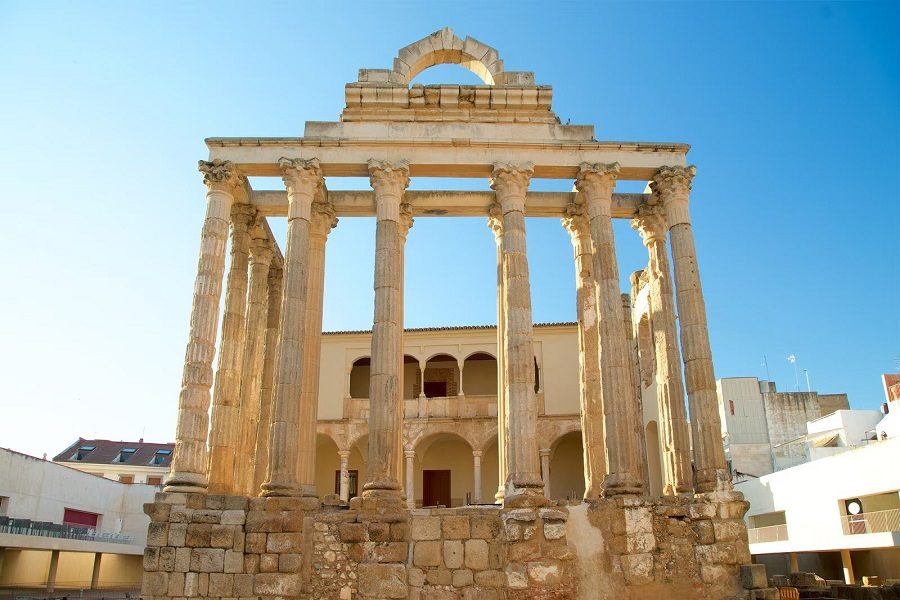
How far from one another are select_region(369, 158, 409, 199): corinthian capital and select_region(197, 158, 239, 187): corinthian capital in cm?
346

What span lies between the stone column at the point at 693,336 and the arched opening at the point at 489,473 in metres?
15.1

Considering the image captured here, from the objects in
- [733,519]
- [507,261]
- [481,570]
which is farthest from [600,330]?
[481,570]

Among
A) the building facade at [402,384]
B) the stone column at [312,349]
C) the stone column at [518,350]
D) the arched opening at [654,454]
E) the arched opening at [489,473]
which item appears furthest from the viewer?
the arched opening at [489,473]

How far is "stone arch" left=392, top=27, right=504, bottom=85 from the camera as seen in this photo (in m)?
18.4

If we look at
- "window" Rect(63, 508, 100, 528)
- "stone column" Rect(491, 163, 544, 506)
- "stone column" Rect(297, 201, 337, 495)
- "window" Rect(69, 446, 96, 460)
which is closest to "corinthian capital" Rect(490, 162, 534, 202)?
"stone column" Rect(491, 163, 544, 506)

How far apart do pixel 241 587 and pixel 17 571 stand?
23042mm

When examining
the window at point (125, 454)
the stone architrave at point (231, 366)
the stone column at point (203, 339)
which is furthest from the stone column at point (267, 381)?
the window at point (125, 454)

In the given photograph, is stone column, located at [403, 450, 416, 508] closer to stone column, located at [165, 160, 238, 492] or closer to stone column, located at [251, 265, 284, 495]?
stone column, located at [251, 265, 284, 495]

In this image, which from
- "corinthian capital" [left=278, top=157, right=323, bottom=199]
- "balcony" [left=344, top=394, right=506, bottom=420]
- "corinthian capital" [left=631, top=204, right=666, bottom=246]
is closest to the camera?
"corinthian capital" [left=278, top=157, right=323, bottom=199]

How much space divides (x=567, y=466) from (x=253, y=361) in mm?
16859

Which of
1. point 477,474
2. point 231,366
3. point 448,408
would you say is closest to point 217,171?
point 231,366

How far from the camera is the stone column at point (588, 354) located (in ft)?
57.3

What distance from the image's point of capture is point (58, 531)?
29.3m

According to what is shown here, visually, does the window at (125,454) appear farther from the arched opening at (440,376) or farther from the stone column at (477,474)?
the stone column at (477,474)
